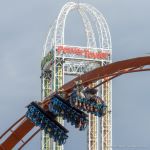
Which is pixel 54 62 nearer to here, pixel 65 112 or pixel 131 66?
pixel 65 112

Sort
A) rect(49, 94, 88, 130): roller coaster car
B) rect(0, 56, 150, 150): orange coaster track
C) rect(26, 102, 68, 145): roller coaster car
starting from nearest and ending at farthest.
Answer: rect(0, 56, 150, 150): orange coaster track, rect(49, 94, 88, 130): roller coaster car, rect(26, 102, 68, 145): roller coaster car

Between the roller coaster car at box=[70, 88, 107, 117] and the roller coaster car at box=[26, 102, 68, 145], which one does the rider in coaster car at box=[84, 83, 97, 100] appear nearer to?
the roller coaster car at box=[70, 88, 107, 117]

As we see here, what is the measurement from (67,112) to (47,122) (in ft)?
5.44

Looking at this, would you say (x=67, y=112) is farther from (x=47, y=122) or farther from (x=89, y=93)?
(x=89, y=93)

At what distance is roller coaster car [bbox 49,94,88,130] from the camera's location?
48.6m

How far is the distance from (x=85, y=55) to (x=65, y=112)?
3539cm

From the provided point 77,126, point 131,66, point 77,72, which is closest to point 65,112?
point 77,126

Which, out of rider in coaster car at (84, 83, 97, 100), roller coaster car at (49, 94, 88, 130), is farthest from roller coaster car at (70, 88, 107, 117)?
roller coaster car at (49, 94, 88, 130)

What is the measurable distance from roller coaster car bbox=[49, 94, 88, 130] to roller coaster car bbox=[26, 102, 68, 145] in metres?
0.78

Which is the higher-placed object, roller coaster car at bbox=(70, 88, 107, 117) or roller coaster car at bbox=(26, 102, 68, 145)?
roller coaster car at bbox=(70, 88, 107, 117)

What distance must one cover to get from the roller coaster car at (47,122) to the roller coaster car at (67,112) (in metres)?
0.78

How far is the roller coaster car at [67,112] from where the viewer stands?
160 feet

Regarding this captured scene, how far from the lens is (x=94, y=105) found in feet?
160

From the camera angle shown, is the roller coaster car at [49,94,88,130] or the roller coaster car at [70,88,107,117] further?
the roller coaster car at [49,94,88,130]
